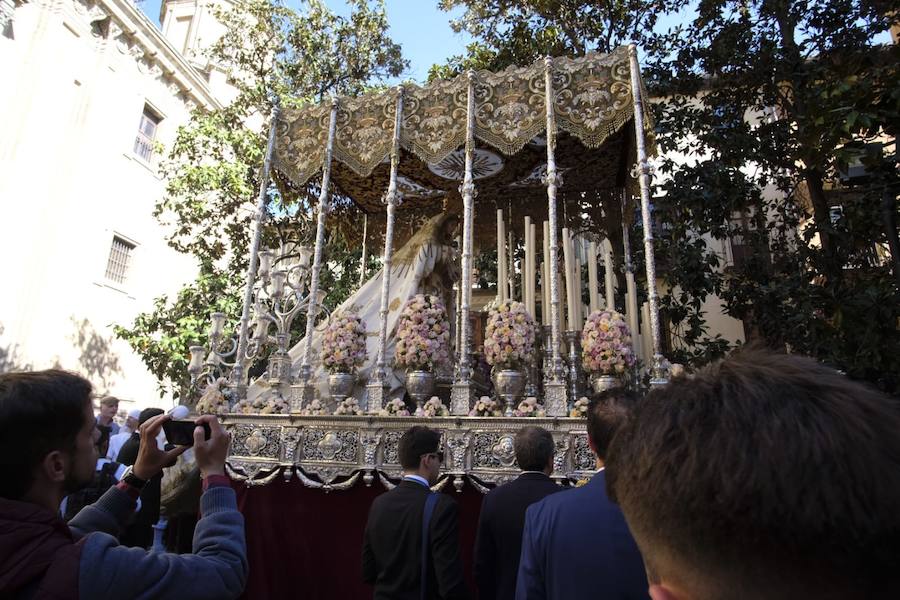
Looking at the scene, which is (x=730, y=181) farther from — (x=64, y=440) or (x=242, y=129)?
(x=242, y=129)

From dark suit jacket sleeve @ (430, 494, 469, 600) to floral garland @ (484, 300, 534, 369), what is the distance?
2.04 metres

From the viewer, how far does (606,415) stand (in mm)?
2188

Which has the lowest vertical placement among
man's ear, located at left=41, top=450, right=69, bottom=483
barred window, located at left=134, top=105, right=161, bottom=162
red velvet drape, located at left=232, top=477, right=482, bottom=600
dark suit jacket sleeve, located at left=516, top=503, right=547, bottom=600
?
red velvet drape, located at left=232, top=477, right=482, bottom=600

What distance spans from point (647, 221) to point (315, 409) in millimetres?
3552

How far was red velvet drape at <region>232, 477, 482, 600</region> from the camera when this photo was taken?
4.23 meters

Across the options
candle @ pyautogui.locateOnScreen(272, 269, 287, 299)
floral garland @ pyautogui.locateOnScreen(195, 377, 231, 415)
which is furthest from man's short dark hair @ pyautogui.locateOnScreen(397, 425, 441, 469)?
candle @ pyautogui.locateOnScreen(272, 269, 287, 299)

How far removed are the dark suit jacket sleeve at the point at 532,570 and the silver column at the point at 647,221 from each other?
2724 millimetres

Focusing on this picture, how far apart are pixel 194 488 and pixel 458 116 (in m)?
4.50

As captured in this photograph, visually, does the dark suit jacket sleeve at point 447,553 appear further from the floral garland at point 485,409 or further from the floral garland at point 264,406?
the floral garland at point 264,406

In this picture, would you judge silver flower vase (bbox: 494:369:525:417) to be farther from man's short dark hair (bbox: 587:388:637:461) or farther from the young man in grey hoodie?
the young man in grey hoodie

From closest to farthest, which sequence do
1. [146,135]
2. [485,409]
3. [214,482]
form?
1. [214,482]
2. [485,409]
3. [146,135]

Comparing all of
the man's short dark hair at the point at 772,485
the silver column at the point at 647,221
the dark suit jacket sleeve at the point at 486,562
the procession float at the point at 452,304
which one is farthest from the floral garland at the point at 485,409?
the man's short dark hair at the point at 772,485

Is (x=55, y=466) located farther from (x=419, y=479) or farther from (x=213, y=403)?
(x=213, y=403)

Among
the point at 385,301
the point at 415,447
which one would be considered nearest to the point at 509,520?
the point at 415,447
